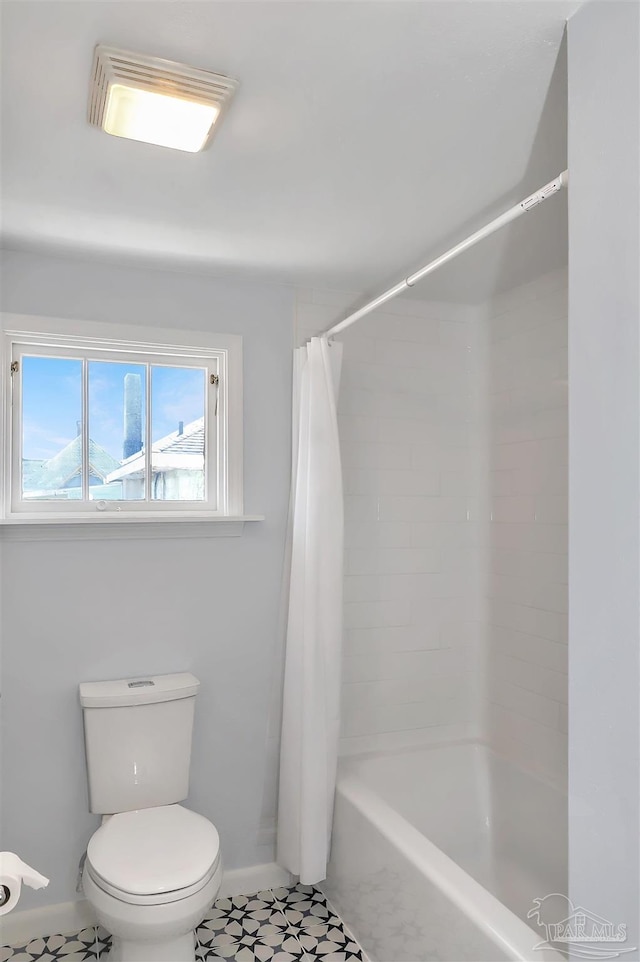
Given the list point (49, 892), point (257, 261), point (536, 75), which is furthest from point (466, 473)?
point (49, 892)

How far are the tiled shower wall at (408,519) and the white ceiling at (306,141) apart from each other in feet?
1.43

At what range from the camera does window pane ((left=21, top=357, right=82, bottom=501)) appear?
2.59 metres

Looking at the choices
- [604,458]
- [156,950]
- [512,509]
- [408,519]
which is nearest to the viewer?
[604,458]

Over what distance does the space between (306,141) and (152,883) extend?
2062 millimetres

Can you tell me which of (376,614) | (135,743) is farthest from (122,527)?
(376,614)

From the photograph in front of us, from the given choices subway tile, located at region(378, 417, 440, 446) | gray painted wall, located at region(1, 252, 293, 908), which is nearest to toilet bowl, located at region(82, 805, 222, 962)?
gray painted wall, located at region(1, 252, 293, 908)

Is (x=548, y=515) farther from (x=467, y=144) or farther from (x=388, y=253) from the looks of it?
(x=467, y=144)

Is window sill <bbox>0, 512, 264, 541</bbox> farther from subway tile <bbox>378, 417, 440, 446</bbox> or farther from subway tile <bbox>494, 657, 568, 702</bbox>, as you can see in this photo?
subway tile <bbox>494, 657, 568, 702</bbox>

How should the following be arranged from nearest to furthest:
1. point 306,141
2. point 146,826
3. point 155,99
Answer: point 155,99 → point 306,141 → point 146,826

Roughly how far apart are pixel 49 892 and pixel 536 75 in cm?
291

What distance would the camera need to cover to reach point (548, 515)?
2.74 metres

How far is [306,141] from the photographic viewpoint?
5.77 feet

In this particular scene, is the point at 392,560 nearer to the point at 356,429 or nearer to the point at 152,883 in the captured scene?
the point at 356,429

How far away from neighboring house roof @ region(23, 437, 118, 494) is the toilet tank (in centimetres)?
74
